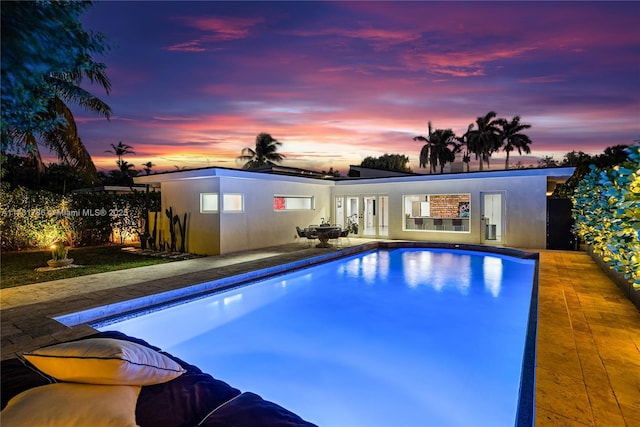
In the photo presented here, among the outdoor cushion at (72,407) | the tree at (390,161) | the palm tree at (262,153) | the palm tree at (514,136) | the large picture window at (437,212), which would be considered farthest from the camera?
the tree at (390,161)

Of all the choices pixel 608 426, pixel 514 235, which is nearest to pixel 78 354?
pixel 608 426

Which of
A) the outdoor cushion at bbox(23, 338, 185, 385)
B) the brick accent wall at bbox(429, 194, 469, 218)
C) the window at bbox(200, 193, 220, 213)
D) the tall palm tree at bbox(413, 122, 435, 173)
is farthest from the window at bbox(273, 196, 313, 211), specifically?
the tall palm tree at bbox(413, 122, 435, 173)

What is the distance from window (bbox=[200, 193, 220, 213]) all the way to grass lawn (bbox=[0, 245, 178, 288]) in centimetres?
207

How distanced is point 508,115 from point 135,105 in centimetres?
3116

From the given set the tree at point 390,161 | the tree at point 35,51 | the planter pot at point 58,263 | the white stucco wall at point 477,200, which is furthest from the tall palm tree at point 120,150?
the tree at point 35,51

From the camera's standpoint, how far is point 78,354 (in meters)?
1.98

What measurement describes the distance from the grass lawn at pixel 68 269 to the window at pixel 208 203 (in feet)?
6.79

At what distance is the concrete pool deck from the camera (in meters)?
2.59

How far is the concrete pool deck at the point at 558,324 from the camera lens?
2.59 m

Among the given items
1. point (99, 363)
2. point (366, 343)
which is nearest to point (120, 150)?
point (366, 343)

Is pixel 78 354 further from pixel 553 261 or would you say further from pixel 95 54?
pixel 553 261

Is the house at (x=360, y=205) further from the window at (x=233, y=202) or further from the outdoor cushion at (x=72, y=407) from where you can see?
the outdoor cushion at (x=72, y=407)

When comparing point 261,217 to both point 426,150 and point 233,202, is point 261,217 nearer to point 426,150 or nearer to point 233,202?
point 233,202

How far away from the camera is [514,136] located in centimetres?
3303
